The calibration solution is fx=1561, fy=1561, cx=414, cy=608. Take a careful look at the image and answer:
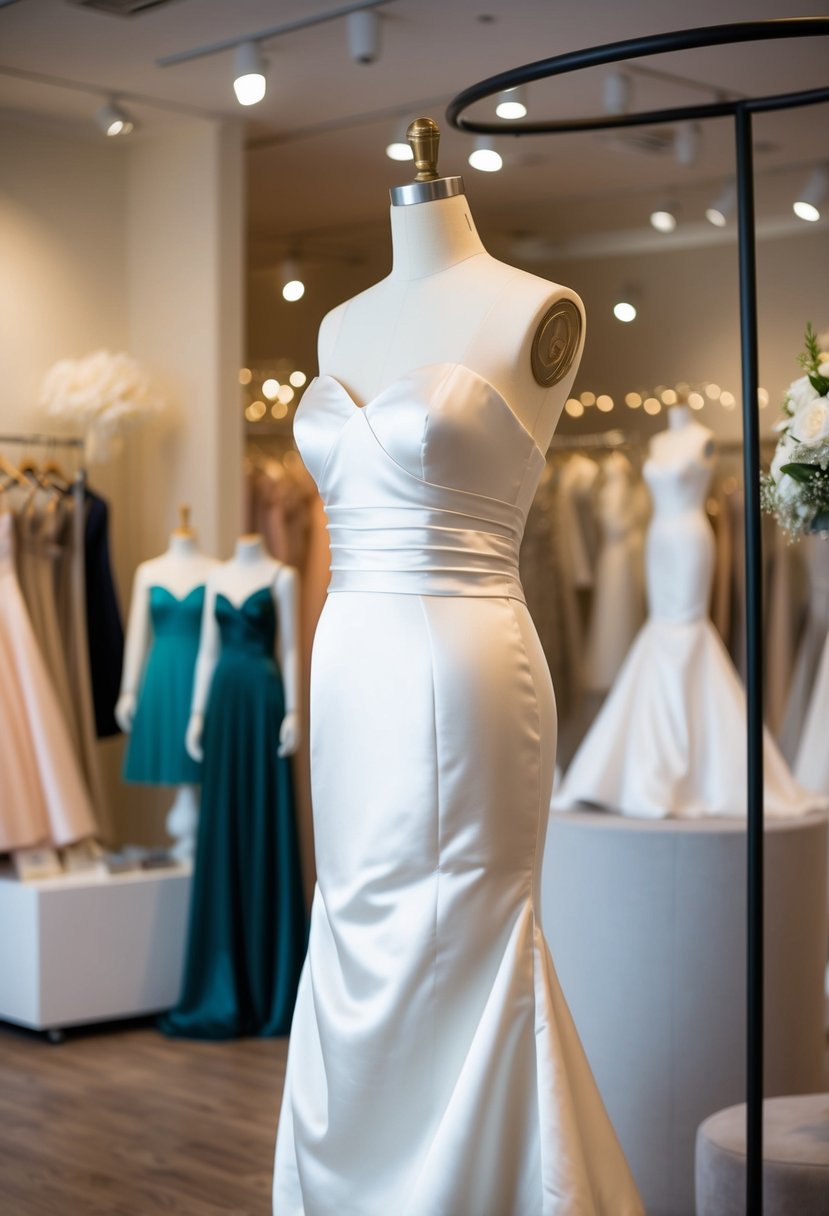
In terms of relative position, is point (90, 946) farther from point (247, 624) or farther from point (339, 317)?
point (339, 317)

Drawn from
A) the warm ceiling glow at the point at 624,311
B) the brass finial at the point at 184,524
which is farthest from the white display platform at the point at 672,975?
the warm ceiling glow at the point at 624,311

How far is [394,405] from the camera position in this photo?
2.51 metres

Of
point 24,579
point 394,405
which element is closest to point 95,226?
point 24,579

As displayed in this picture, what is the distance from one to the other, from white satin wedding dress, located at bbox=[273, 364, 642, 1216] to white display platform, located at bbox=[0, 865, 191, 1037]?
2491 millimetres

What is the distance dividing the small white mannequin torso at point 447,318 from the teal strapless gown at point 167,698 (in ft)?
8.44

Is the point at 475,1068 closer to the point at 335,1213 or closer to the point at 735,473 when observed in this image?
the point at 335,1213

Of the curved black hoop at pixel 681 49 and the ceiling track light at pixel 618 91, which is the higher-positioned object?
the ceiling track light at pixel 618 91

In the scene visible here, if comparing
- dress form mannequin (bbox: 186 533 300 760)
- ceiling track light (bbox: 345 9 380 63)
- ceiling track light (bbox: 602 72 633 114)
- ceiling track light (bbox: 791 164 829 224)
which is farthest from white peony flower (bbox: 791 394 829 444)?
ceiling track light (bbox: 791 164 829 224)

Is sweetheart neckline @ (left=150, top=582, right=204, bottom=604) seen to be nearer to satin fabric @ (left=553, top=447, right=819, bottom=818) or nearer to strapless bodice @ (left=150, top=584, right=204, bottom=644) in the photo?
strapless bodice @ (left=150, top=584, right=204, bottom=644)

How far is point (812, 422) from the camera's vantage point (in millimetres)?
2740

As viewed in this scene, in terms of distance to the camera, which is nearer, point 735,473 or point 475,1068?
point 475,1068

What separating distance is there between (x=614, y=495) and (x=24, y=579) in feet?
9.98

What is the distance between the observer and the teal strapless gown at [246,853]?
5.07 meters

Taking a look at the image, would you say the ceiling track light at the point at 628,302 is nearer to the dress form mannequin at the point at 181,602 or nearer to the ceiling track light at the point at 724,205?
the ceiling track light at the point at 724,205
